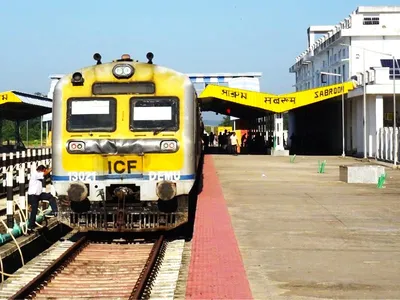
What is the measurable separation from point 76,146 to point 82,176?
52cm

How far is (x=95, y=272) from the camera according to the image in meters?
10.2

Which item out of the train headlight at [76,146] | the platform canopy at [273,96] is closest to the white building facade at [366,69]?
the platform canopy at [273,96]

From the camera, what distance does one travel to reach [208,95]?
132ft

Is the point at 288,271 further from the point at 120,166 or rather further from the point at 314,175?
the point at 314,175

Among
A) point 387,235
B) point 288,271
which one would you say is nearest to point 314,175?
point 387,235

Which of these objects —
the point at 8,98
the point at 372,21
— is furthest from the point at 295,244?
the point at 372,21

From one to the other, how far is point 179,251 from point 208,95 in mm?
29229

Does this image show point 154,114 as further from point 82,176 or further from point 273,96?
point 273,96

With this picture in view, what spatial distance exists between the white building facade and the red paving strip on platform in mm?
21567

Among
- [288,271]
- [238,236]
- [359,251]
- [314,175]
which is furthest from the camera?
[314,175]

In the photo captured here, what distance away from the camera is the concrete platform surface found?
794 centimetres

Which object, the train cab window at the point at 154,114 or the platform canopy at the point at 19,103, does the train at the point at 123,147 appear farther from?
the platform canopy at the point at 19,103

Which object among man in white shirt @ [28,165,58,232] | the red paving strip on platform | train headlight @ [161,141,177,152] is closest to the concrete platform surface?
the red paving strip on platform

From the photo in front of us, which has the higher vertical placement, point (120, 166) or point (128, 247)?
point (120, 166)
